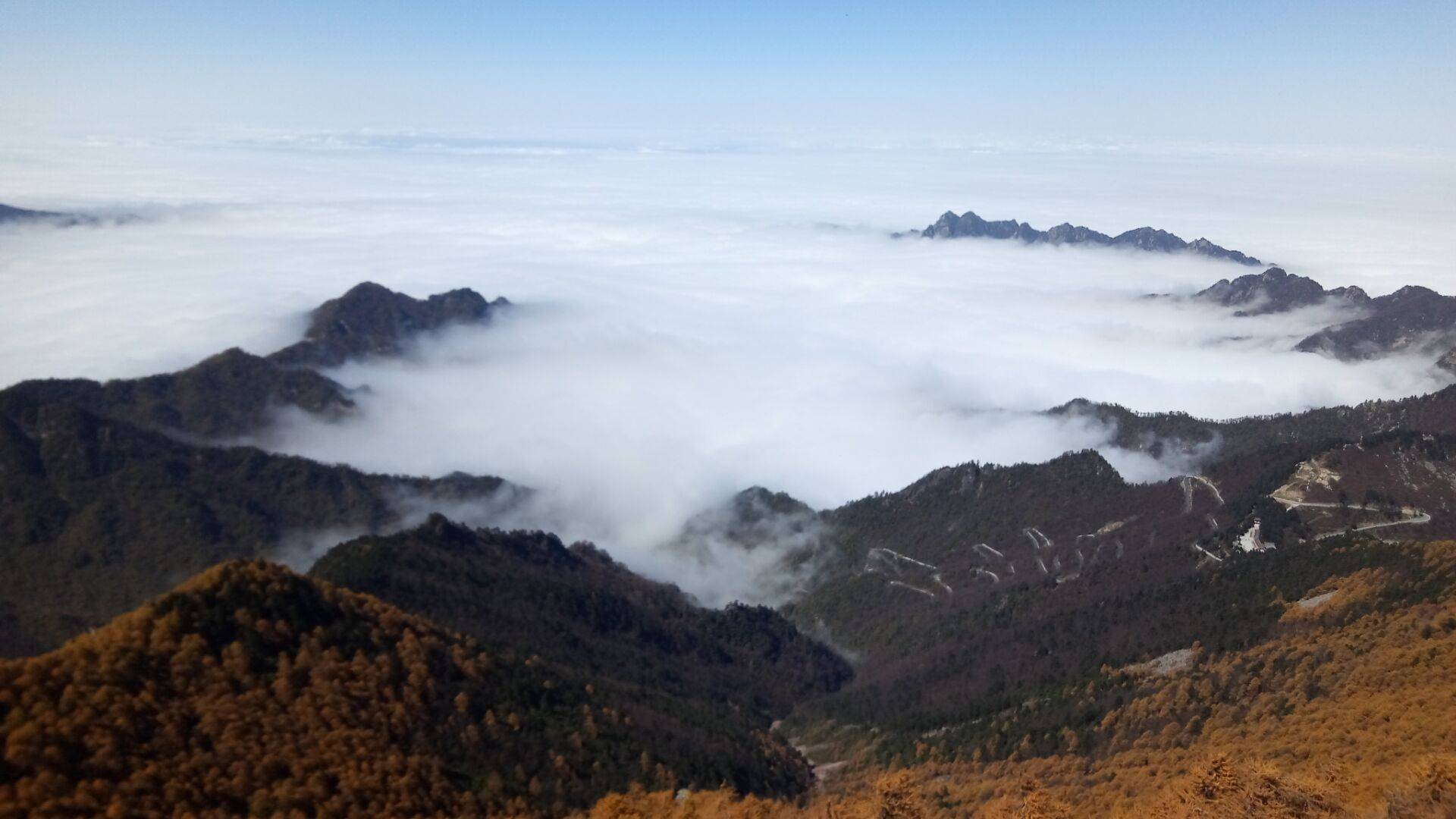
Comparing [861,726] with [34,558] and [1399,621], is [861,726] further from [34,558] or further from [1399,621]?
[34,558]

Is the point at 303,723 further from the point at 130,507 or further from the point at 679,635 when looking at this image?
the point at 130,507

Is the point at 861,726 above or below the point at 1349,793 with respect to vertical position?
below

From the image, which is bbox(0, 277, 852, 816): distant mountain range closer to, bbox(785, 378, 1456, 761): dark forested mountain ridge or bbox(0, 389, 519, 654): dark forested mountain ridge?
bbox(0, 389, 519, 654): dark forested mountain ridge

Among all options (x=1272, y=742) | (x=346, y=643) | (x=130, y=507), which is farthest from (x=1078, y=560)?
(x=130, y=507)

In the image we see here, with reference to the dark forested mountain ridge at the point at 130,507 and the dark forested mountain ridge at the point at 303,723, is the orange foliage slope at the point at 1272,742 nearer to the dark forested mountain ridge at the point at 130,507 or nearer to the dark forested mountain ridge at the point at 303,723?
the dark forested mountain ridge at the point at 303,723

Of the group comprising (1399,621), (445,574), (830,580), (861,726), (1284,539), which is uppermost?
(1399,621)

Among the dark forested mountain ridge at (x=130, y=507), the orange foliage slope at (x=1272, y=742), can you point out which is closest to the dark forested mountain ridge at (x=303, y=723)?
the orange foliage slope at (x=1272, y=742)

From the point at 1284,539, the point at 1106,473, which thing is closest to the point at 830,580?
the point at 1106,473
